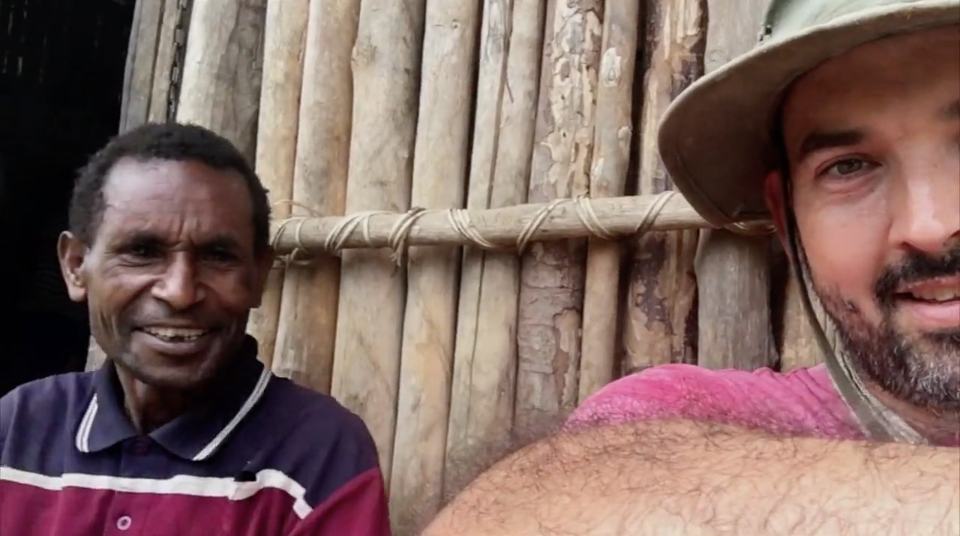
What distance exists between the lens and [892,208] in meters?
1.03

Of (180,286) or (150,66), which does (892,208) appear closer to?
(180,286)

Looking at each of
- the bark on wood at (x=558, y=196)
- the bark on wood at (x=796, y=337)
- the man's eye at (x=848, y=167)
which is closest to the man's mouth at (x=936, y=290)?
the man's eye at (x=848, y=167)

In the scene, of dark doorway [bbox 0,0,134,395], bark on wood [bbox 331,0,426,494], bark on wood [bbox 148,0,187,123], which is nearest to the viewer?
bark on wood [bbox 331,0,426,494]

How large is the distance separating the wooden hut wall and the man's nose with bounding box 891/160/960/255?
1.69 feet

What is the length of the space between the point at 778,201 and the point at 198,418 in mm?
1039

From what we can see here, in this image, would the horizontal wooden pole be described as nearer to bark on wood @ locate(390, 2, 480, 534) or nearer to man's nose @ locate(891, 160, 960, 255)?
bark on wood @ locate(390, 2, 480, 534)

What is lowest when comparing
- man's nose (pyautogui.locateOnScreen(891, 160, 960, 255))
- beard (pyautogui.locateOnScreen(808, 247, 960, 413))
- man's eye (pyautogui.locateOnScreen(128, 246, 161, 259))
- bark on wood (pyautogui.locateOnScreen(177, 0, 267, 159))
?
beard (pyautogui.locateOnScreen(808, 247, 960, 413))

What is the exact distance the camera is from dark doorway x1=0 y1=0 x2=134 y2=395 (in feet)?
11.7

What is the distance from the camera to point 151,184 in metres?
1.59

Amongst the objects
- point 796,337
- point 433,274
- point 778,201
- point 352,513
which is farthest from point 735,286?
point 352,513

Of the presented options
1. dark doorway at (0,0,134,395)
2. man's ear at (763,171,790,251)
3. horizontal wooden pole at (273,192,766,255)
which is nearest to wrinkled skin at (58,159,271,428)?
horizontal wooden pole at (273,192,766,255)

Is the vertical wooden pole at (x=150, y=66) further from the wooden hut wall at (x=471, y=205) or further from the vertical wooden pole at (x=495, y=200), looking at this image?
the vertical wooden pole at (x=495, y=200)

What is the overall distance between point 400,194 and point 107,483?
2.58 ft

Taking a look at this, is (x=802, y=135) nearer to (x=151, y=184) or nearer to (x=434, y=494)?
(x=434, y=494)
